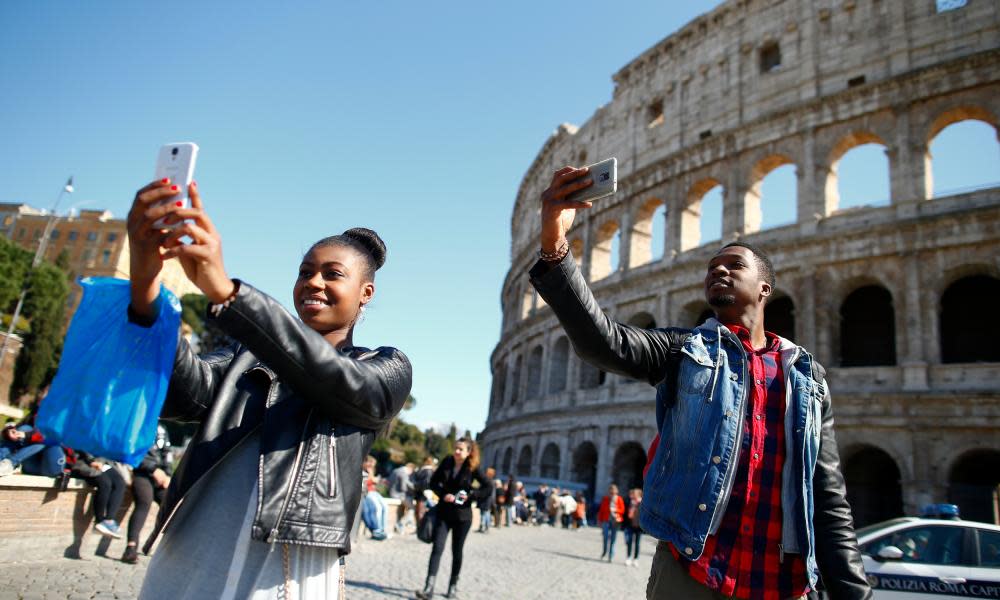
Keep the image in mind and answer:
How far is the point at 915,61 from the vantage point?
18.0 meters

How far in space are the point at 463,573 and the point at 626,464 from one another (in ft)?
45.6

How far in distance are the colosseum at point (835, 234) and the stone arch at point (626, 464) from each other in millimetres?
58

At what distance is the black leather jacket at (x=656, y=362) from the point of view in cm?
191

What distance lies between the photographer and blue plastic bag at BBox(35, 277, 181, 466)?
1399 millimetres

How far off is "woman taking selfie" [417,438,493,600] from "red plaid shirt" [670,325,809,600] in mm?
5229

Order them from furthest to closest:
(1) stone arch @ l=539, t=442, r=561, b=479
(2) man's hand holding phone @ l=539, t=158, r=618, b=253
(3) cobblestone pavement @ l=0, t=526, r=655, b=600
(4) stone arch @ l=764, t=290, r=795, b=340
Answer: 1. (1) stone arch @ l=539, t=442, r=561, b=479
2. (4) stone arch @ l=764, t=290, r=795, b=340
3. (3) cobblestone pavement @ l=0, t=526, r=655, b=600
4. (2) man's hand holding phone @ l=539, t=158, r=618, b=253

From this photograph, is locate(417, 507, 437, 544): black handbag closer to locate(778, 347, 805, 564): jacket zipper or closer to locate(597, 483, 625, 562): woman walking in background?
locate(597, 483, 625, 562): woman walking in background

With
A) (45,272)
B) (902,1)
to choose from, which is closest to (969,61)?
(902,1)

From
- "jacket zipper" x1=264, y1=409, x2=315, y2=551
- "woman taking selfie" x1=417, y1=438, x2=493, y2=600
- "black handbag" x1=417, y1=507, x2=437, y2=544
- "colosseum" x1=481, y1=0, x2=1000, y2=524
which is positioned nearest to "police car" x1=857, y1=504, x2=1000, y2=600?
"woman taking selfie" x1=417, y1=438, x2=493, y2=600

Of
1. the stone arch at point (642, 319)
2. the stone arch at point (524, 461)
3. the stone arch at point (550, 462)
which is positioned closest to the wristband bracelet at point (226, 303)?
the stone arch at point (642, 319)

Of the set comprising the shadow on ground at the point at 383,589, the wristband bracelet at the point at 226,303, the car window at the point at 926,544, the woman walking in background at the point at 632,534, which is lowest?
the shadow on ground at the point at 383,589

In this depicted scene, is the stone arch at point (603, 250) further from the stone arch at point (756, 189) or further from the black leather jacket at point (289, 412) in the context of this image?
the black leather jacket at point (289, 412)

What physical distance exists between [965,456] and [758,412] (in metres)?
16.9

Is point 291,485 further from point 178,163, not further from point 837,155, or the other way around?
point 837,155
